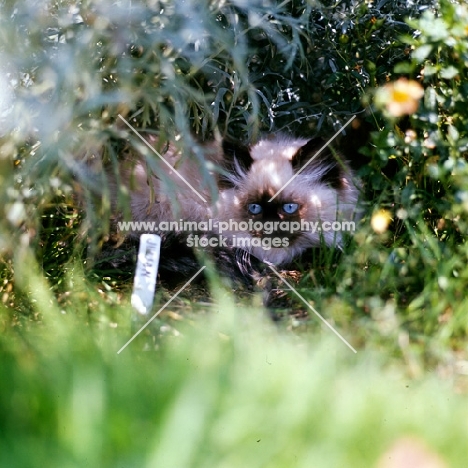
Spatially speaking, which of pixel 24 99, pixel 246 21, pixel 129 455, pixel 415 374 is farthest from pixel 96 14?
pixel 415 374

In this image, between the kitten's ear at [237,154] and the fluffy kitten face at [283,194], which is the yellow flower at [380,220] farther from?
the kitten's ear at [237,154]

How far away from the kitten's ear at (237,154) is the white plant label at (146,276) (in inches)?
35.7

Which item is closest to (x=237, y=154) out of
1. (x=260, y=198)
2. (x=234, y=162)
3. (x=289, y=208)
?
(x=234, y=162)

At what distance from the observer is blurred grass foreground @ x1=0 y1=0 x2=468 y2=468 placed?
117cm

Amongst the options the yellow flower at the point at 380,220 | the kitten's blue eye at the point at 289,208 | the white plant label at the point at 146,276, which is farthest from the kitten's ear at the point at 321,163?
the white plant label at the point at 146,276

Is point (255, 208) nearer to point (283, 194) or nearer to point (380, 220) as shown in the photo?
point (283, 194)

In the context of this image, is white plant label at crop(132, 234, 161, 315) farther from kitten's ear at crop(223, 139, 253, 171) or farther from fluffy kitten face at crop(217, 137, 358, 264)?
kitten's ear at crop(223, 139, 253, 171)

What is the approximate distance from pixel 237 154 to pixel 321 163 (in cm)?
37

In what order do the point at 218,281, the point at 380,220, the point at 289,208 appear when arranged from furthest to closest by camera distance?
the point at 289,208
the point at 380,220
the point at 218,281

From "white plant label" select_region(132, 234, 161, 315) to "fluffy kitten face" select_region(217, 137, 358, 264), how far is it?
772 millimetres

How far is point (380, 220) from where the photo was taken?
6.70 feet

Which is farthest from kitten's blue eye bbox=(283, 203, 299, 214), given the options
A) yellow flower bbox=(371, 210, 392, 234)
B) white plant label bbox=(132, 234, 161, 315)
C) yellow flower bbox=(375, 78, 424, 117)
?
white plant label bbox=(132, 234, 161, 315)

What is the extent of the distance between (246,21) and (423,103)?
71cm

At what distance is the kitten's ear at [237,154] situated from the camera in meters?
2.56
